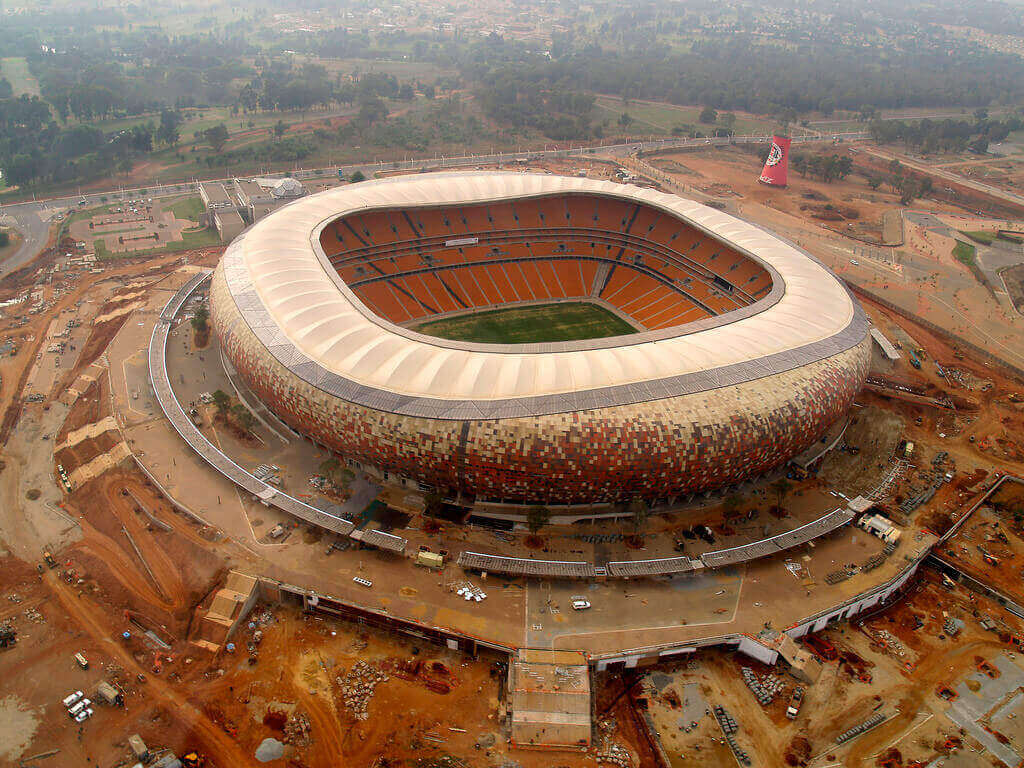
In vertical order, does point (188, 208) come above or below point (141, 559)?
below

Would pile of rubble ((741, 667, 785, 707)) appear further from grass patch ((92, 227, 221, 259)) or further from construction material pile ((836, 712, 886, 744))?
grass patch ((92, 227, 221, 259))

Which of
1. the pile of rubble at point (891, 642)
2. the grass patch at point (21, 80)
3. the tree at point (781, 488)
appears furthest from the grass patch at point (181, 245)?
the grass patch at point (21, 80)

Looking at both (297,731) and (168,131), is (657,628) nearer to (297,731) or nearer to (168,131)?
(297,731)

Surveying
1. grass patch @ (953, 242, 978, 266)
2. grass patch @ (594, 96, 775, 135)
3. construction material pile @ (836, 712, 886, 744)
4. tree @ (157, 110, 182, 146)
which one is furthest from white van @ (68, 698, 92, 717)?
grass patch @ (594, 96, 775, 135)

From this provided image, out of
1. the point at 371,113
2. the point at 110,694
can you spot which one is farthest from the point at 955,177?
the point at 110,694

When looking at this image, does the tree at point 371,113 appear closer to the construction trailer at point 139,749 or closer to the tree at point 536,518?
the tree at point 536,518
